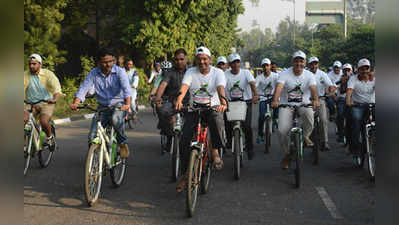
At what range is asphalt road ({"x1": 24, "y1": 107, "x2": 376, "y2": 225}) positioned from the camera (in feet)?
16.5

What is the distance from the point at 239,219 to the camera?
5000 mm

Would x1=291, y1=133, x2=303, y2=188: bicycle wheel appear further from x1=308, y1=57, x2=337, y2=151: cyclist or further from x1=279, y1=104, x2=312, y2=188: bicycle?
x1=308, y1=57, x2=337, y2=151: cyclist

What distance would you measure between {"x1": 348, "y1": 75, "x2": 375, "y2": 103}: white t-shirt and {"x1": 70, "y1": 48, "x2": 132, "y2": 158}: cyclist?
3.67 metres

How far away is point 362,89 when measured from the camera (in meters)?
7.57

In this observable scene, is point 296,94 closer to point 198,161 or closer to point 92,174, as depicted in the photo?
point 198,161

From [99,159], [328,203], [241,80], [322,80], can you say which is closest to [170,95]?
[241,80]

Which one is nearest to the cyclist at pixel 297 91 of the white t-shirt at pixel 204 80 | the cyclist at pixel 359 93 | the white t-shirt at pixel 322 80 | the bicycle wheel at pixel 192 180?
the cyclist at pixel 359 93

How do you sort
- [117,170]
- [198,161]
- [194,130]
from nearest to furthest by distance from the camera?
[198,161] < [194,130] < [117,170]

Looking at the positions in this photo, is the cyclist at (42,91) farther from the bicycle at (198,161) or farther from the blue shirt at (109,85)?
the bicycle at (198,161)

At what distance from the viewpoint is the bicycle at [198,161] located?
5008 mm

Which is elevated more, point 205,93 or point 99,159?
point 205,93

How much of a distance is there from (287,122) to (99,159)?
2962 millimetres

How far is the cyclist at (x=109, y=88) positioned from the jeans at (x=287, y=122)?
2341 mm

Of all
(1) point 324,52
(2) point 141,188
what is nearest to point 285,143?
(2) point 141,188
